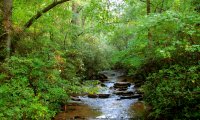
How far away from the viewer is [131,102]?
14.1 m

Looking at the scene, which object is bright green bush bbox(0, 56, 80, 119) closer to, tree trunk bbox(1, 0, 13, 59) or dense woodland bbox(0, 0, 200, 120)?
dense woodland bbox(0, 0, 200, 120)

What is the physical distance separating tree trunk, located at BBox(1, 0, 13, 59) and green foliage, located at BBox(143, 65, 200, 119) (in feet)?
17.9

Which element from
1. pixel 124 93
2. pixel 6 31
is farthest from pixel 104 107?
pixel 6 31

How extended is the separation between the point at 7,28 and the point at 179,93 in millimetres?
6182

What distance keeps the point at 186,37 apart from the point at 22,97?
532 cm

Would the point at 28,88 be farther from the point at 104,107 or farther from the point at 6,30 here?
the point at 104,107

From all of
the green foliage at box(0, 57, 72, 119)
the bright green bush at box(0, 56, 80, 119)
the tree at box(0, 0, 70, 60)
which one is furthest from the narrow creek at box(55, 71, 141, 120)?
the tree at box(0, 0, 70, 60)

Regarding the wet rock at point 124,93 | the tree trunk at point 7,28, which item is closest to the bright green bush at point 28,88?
the tree trunk at point 7,28

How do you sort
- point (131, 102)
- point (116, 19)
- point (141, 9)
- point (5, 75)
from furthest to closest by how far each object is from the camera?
point (141, 9) < point (131, 102) < point (116, 19) < point (5, 75)

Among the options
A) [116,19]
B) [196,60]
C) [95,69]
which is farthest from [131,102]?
[95,69]

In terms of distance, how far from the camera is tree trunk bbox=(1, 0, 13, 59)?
32.0 ft

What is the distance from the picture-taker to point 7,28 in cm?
974

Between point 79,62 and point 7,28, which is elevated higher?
point 7,28

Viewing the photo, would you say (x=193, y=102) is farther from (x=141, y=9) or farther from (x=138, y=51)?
(x=141, y=9)
